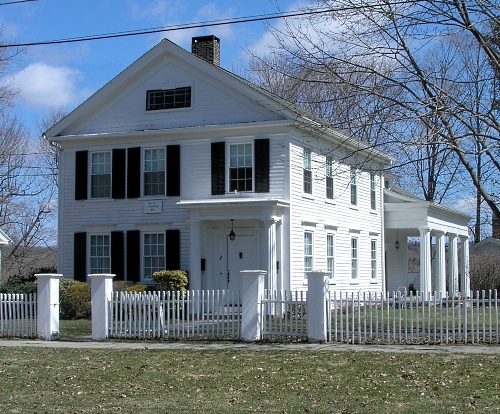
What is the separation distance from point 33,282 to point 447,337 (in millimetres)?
15587

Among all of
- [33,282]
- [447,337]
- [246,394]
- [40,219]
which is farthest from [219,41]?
[40,219]

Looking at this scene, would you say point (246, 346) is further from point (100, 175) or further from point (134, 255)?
point (100, 175)

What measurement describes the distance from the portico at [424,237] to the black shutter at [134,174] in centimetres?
1079

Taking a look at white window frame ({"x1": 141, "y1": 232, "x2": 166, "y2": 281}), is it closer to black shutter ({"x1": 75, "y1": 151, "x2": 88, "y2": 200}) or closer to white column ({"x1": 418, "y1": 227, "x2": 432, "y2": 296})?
black shutter ({"x1": 75, "y1": 151, "x2": 88, "y2": 200})

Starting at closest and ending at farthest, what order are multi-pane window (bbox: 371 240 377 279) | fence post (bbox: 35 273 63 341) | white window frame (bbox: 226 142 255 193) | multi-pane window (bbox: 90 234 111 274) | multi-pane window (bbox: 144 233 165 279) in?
fence post (bbox: 35 273 63 341) < white window frame (bbox: 226 142 255 193) < multi-pane window (bbox: 144 233 165 279) < multi-pane window (bbox: 90 234 111 274) < multi-pane window (bbox: 371 240 377 279)

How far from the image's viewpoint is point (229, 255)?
25.0 m

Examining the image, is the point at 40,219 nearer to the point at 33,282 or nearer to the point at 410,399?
the point at 33,282

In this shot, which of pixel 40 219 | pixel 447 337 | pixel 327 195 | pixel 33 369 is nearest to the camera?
pixel 33 369

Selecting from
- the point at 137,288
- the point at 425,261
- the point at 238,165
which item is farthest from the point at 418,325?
the point at 425,261

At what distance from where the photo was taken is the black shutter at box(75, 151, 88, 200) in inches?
1061

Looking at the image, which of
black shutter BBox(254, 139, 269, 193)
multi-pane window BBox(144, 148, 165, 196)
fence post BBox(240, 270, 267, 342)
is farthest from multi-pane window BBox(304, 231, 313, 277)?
fence post BBox(240, 270, 267, 342)

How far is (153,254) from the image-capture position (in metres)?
26.0

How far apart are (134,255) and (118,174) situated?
2.84m

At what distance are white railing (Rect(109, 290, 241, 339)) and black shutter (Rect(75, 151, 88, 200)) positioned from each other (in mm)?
9001
